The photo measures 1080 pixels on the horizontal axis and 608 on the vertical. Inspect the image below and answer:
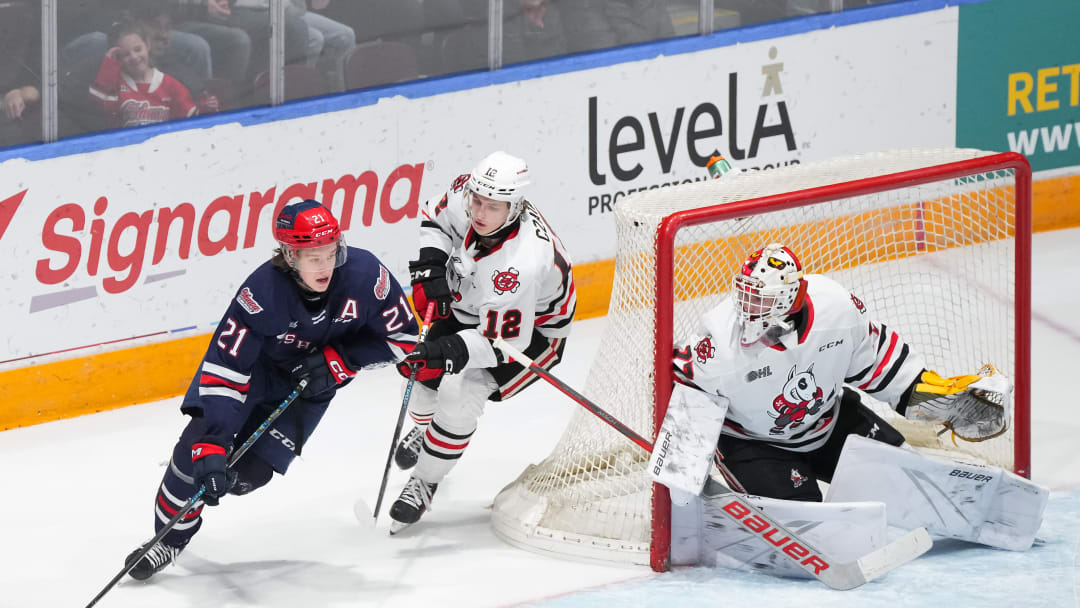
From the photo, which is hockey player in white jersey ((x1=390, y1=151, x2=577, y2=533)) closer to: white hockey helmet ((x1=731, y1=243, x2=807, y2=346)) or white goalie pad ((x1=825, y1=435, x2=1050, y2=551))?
white hockey helmet ((x1=731, y1=243, x2=807, y2=346))

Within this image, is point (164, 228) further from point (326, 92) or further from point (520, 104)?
point (520, 104)

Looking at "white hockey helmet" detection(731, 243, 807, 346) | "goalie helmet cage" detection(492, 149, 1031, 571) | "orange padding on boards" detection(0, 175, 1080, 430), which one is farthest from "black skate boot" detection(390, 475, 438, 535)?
"orange padding on boards" detection(0, 175, 1080, 430)

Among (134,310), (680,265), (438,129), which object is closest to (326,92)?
(438,129)

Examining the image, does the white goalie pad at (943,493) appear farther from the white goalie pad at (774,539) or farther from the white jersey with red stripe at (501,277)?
the white jersey with red stripe at (501,277)

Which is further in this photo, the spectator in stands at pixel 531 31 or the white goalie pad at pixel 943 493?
the spectator in stands at pixel 531 31

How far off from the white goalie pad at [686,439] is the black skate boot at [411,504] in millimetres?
766

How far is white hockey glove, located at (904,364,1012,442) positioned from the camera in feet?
14.5

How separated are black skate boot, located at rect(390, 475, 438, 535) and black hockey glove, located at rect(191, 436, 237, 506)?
26.2 inches

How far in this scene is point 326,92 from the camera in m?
5.99

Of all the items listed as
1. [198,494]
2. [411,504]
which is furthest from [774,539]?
[198,494]

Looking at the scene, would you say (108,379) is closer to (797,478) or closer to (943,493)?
Answer: (797,478)

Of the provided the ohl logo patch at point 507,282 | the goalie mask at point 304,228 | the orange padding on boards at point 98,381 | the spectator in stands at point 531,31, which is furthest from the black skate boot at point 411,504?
the spectator in stands at point 531,31

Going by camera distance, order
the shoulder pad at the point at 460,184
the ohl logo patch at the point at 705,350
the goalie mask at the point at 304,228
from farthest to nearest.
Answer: the shoulder pad at the point at 460,184, the ohl logo patch at the point at 705,350, the goalie mask at the point at 304,228

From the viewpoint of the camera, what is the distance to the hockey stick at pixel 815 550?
14.0 feet
